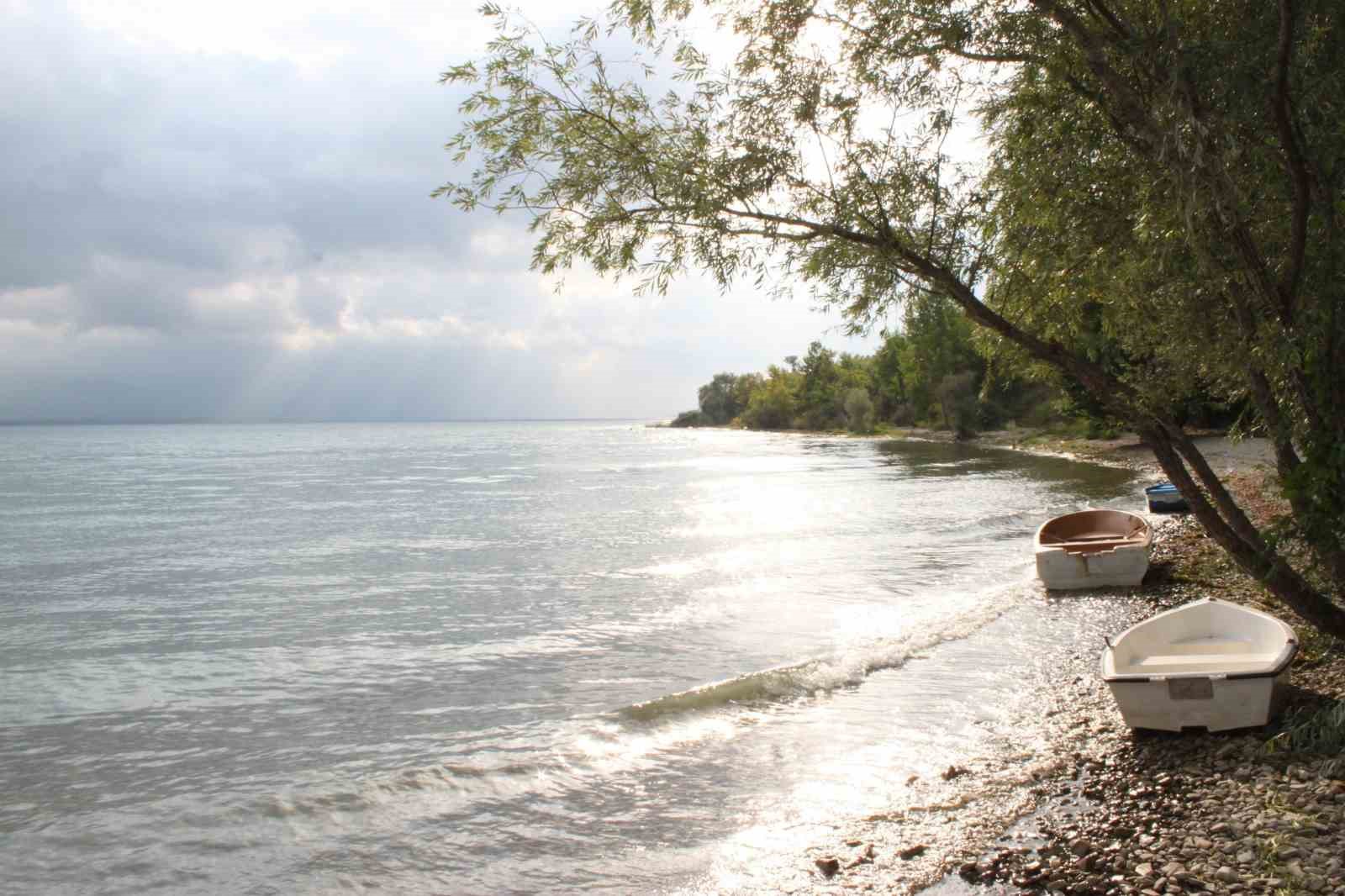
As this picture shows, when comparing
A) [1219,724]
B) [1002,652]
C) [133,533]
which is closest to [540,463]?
[133,533]

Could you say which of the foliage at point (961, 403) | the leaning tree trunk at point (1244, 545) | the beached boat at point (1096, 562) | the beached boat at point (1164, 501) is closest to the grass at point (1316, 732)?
the leaning tree trunk at point (1244, 545)

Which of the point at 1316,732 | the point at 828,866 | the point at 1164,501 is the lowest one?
the point at 828,866

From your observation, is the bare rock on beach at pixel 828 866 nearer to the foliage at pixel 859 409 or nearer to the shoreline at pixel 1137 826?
the shoreline at pixel 1137 826

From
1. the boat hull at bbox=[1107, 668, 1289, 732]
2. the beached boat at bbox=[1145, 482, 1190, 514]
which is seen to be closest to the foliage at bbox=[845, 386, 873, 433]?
the beached boat at bbox=[1145, 482, 1190, 514]

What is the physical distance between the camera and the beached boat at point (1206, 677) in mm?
8625

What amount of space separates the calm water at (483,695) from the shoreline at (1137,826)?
3.30 feet

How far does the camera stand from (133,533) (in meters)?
31.8

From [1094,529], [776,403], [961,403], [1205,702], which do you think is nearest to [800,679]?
[1205,702]

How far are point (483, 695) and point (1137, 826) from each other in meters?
8.87

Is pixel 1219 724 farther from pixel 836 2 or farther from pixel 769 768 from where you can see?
pixel 836 2

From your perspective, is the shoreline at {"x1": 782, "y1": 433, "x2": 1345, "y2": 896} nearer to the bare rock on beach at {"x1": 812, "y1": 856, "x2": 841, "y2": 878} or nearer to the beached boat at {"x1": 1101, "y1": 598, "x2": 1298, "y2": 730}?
the bare rock on beach at {"x1": 812, "y1": 856, "x2": 841, "y2": 878}

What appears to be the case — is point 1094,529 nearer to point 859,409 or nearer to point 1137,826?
point 1137,826

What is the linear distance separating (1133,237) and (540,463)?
7065 centimetres

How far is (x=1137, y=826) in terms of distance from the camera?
707cm
